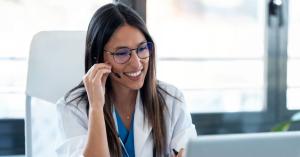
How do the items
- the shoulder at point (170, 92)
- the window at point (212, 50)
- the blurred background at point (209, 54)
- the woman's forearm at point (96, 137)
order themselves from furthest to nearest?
the window at point (212, 50)
the blurred background at point (209, 54)
the shoulder at point (170, 92)
the woman's forearm at point (96, 137)

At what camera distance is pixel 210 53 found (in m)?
2.47

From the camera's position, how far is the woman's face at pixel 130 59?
1.33 metres

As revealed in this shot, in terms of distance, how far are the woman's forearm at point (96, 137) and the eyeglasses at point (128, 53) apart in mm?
177

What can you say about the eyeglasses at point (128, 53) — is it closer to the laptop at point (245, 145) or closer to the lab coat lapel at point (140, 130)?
the lab coat lapel at point (140, 130)

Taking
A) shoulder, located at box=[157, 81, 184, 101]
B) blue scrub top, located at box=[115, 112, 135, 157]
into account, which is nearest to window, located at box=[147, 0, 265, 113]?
shoulder, located at box=[157, 81, 184, 101]

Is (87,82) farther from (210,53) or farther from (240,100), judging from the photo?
(240,100)

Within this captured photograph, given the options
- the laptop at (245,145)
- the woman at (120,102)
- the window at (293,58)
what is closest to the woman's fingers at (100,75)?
the woman at (120,102)

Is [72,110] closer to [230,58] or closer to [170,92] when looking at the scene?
[170,92]

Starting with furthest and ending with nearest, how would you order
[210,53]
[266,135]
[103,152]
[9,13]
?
[210,53] < [9,13] < [103,152] < [266,135]

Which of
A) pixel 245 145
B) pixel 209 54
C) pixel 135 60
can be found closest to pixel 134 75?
pixel 135 60

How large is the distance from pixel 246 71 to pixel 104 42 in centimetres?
141

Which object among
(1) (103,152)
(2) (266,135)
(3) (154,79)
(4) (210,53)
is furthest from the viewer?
(4) (210,53)

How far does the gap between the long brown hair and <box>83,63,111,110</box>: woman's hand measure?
2.2 inches

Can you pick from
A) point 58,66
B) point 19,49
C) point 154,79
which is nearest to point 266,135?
point 154,79
